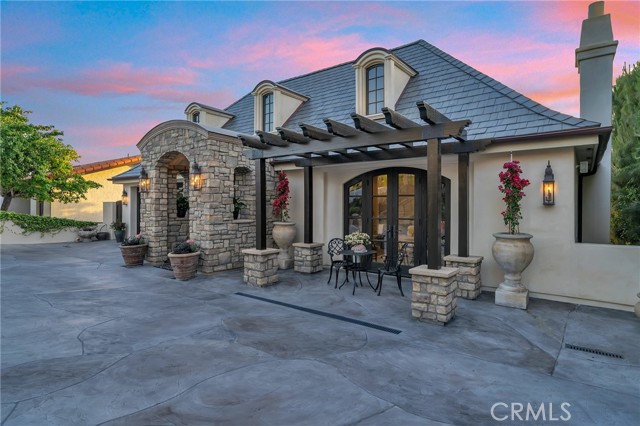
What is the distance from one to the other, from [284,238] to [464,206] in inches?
175

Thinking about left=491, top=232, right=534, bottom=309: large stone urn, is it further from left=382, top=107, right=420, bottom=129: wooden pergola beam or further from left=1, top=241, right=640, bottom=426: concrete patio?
left=382, top=107, right=420, bottom=129: wooden pergola beam

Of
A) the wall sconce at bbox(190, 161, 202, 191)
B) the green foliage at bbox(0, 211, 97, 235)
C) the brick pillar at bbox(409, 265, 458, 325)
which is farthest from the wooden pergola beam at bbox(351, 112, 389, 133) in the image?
the green foliage at bbox(0, 211, 97, 235)

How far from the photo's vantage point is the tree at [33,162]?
13344 mm

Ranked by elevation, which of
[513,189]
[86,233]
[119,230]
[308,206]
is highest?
[513,189]

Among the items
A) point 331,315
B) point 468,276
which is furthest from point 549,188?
point 331,315

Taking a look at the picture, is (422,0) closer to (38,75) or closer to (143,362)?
(143,362)

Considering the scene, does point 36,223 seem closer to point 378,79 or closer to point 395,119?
point 378,79

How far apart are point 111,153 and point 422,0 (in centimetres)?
2208

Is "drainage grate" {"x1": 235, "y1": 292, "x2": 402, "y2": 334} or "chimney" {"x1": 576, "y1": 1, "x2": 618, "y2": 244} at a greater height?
"chimney" {"x1": 576, "y1": 1, "x2": 618, "y2": 244}

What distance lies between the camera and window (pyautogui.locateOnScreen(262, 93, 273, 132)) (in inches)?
414

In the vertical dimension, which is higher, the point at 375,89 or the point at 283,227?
the point at 375,89

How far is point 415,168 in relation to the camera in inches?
291

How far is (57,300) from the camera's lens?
559 centimetres

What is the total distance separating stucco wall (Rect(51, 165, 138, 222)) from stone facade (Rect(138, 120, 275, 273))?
1213 cm
